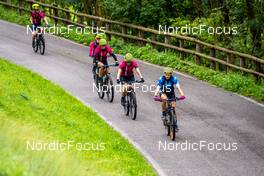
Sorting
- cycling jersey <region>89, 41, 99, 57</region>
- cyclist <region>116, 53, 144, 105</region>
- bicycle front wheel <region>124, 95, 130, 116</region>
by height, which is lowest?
bicycle front wheel <region>124, 95, 130, 116</region>

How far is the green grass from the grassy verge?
587 cm

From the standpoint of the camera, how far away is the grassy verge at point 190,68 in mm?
21583

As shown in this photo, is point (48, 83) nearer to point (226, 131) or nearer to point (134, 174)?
point (226, 131)

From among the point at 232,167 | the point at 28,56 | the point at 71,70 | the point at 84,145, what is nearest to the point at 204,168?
the point at 232,167

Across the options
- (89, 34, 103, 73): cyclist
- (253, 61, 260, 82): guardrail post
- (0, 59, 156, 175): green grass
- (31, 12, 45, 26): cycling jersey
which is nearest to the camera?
(0, 59, 156, 175): green grass

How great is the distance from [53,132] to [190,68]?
11516mm

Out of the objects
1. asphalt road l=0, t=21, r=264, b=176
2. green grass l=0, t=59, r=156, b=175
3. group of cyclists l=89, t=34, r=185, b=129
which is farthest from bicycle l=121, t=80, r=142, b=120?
green grass l=0, t=59, r=156, b=175

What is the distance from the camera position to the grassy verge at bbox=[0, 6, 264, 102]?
70.8 ft

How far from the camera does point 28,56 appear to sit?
26734mm

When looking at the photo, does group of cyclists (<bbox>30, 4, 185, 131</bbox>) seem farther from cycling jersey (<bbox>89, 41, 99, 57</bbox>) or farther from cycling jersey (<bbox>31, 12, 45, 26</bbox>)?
cycling jersey (<bbox>31, 12, 45, 26</bbox>)

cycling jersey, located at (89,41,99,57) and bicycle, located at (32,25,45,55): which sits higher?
cycling jersey, located at (89,41,99,57)

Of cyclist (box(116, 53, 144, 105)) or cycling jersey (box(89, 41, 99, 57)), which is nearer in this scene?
cyclist (box(116, 53, 144, 105))

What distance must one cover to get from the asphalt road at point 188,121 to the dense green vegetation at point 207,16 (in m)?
3.42

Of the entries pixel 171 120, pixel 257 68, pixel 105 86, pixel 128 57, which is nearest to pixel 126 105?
pixel 128 57
